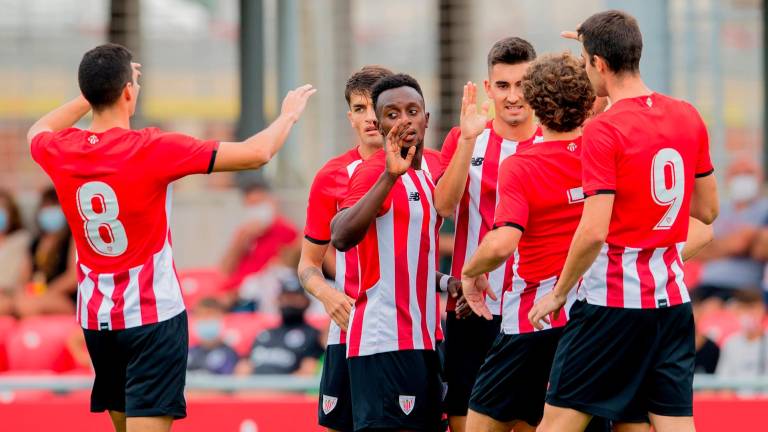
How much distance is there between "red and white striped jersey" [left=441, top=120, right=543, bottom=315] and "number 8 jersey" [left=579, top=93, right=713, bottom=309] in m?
0.65

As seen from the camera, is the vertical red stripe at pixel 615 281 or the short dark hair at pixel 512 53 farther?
the short dark hair at pixel 512 53

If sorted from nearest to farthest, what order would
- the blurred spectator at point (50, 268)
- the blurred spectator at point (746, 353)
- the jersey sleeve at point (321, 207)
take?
the jersey sleeve at point (321, 207) → the blurred spectator at point (746, 353) → the blurred spectator at point (50, 268)

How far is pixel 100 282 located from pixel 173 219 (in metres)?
6.42

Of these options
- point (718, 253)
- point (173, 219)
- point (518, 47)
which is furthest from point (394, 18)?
point (518, 47)

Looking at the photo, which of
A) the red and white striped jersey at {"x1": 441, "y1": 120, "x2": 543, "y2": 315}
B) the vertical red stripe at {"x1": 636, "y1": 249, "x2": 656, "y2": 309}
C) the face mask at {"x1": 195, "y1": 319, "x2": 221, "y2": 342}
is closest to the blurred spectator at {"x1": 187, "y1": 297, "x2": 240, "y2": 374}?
the face mask at {"x1": 195, "y1": 319, "x2": 221, "y2": 342}

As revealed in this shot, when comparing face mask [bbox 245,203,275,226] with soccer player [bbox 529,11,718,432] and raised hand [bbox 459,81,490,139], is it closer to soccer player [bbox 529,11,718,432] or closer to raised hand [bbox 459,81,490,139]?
raised hand [bbox 459,81,490,139]

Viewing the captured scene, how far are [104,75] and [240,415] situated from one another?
2978 mm

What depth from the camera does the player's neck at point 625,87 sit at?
4906 millimetres

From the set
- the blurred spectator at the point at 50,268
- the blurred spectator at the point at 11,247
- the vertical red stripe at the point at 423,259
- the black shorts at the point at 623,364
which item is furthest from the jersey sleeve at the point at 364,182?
the blurred spectator at the point at 11,247

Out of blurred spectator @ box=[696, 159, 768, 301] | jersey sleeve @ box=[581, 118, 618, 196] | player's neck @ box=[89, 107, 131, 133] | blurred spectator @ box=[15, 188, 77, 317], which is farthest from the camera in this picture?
blurred spectator @ box=[15, 188, 77, 317]

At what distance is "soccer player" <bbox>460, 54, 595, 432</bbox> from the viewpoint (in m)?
5.00

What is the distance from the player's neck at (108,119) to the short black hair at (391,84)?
109 cm

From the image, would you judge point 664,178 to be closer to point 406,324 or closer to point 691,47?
point 406,324

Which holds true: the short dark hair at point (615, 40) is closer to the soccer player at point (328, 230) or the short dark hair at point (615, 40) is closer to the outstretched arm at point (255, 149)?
the soccer player at point (328, 230)
